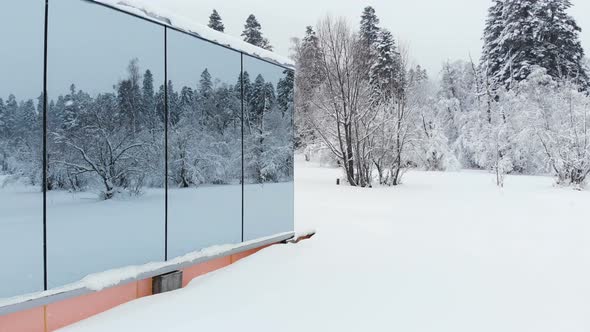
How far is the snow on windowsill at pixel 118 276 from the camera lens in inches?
115

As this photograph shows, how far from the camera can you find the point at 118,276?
3475 mm

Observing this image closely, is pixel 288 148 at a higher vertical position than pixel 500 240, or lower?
higher

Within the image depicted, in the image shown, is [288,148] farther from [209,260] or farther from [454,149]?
[454,149]

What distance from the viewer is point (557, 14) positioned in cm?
2719

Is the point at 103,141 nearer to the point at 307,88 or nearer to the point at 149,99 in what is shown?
the point at 149,99

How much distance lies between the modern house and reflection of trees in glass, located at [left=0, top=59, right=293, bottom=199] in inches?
0.4

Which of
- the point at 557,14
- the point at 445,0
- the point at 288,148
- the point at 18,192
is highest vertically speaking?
the point at 445,0

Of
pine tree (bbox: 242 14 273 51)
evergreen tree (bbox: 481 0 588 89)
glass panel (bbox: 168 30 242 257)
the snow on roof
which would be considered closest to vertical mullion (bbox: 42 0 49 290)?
the snow on roof

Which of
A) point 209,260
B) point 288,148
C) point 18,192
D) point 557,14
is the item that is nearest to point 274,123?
point 288,148

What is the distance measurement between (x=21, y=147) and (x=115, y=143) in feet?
2.49

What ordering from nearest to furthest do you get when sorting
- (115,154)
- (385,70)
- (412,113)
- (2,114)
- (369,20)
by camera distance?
1. (2,114)
2. (115,154)
3. (412,113)
4. (385,70)
5. (369,20)

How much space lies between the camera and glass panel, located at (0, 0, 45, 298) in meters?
2.85

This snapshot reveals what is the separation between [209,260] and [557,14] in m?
30.9

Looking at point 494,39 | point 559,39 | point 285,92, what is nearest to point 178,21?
point 285,92
